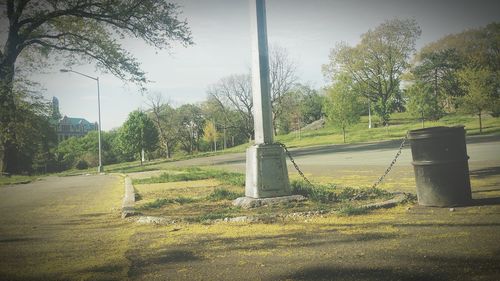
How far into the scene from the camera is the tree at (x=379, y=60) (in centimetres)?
4744

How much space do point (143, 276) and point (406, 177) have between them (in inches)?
380

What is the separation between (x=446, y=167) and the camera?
19.8ft

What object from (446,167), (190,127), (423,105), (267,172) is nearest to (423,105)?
(423,105)

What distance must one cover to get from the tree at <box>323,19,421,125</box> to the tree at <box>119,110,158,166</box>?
33.1m

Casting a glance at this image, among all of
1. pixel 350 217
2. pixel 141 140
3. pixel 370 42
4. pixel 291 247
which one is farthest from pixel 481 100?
pixel 141 140

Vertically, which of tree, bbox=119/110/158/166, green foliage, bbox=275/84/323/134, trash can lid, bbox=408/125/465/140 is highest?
green foliage, bbox=275/84/323/134

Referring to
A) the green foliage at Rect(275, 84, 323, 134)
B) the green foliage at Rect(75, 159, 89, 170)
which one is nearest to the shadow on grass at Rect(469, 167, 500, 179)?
the green foliage at Rect(275, 84, 323, 134)

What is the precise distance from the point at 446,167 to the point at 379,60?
49.9m

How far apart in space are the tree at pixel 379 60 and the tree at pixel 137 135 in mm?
33108

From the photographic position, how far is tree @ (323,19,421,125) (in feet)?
Result: 156

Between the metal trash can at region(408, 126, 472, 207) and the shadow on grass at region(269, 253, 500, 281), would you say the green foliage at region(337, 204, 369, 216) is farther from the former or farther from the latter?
Result: the shadow on grass at region(269, 253, 500, 281)

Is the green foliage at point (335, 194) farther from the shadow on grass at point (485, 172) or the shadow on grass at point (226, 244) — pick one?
the shadow on grass at point (485, 172)

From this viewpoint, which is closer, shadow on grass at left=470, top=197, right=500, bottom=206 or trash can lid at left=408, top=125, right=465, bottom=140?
shadow on grass at left=470, top=197, right=500, bottom=206

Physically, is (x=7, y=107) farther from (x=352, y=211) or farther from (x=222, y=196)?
(x=352, y=211)
